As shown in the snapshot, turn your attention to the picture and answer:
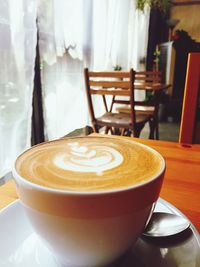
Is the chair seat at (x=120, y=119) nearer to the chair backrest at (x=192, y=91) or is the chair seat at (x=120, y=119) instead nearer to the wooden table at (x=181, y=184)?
the chair backrest at (x=192, y=91)

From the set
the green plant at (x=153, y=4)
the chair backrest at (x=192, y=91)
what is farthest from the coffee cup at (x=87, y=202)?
the green plant at (x=153, y=4)

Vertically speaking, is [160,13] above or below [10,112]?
above

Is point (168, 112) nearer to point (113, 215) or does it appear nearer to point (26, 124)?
point (26, 124)

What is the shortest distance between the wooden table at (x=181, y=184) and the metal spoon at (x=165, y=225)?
0.11ft

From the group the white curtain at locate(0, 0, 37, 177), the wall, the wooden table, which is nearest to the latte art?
the wooden table

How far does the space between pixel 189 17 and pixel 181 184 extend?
16.2 feet

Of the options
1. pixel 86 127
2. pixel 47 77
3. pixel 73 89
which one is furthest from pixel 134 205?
pixel 86 127

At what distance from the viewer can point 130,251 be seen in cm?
25

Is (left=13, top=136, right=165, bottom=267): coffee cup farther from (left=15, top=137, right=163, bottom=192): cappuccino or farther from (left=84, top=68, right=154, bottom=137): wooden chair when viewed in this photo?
(left=84, top=68, right=154, bottom=137): wooden chair

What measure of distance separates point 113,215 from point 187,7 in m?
5.18

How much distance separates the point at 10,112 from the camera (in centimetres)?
122

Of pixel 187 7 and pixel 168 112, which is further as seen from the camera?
pixel 187 7

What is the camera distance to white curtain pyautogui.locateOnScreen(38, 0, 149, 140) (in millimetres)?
1560

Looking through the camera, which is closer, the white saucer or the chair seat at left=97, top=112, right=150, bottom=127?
the white saucer
